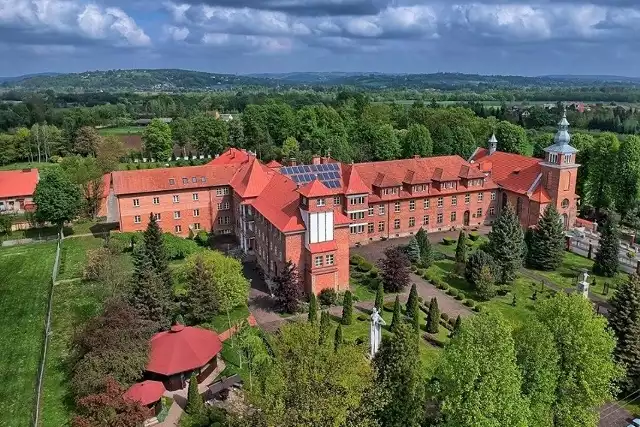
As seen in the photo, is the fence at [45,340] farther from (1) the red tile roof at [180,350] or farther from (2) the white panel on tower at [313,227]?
(2) the white panel on tower at [313,227]

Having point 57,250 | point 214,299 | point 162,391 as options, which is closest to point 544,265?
point 214,299

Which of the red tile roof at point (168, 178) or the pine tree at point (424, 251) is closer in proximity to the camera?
the pine tree at point (424, 251)

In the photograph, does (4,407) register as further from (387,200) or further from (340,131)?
(340,131)

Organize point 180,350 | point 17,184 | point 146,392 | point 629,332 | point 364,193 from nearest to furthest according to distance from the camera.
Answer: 1. point 146,392
2. point 629,332
3. point 180,350
4. point 364,193
5. point 17,184

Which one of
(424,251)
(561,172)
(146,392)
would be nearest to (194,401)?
(146,392)

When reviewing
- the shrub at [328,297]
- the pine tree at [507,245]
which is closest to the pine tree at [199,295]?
the shrub at [328,297]

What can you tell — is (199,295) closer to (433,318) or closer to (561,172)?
(433,318)
